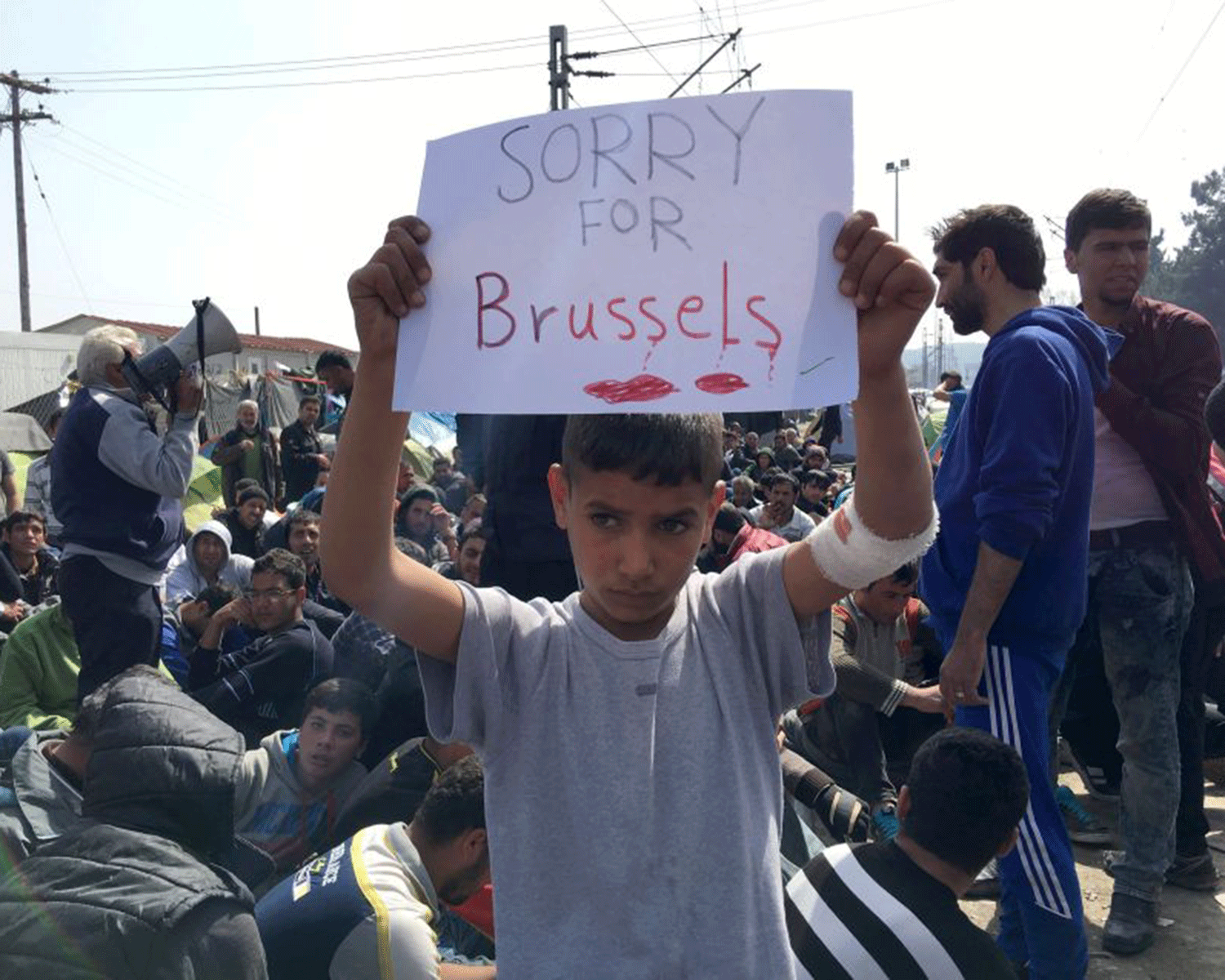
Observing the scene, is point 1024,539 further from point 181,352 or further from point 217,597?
point 217,597

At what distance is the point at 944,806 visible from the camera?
7.97 ft

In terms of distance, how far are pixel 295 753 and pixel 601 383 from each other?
310 cm

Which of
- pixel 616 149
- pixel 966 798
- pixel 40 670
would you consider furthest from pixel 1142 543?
pixel 40 670

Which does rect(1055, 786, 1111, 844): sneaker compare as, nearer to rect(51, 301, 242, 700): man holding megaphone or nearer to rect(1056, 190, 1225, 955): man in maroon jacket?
rect(1056, 190, 1225, 955): man in maroon jacket

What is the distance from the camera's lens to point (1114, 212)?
11.0ft

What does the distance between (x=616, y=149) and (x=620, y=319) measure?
→ 20 cm

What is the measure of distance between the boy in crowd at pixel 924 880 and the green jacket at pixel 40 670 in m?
3.50

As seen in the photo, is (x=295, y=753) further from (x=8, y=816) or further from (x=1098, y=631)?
(x=1098, y=631)

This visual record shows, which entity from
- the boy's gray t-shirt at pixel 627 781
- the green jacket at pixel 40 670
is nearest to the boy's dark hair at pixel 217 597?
the green jacket at pixel 40 670

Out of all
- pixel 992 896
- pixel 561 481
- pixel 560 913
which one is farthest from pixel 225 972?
pixel 992 896

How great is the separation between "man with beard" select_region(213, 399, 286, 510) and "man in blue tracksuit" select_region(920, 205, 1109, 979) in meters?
8.49

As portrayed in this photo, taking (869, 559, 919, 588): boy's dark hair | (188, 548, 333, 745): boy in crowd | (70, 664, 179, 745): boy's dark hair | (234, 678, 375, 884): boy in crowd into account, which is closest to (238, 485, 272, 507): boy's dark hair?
(188, 548, 333, 745): boy in crowd

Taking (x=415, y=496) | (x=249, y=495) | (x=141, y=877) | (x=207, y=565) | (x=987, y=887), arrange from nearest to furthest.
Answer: (x=141, y=877) < (x=987, y=887) < (x=207, y=565) < (x=415, y=496) < (x=249, y=495)

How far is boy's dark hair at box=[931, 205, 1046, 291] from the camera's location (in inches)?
114
